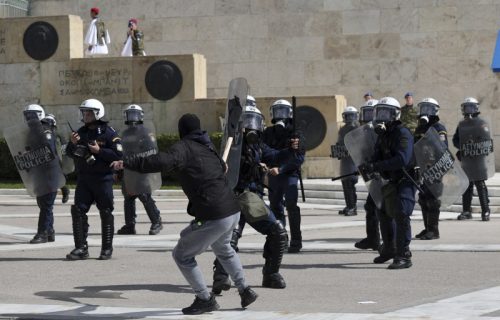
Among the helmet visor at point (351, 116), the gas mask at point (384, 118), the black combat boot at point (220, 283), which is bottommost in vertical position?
the black combat boot at point (220, 283)

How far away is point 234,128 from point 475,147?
28.4 feet

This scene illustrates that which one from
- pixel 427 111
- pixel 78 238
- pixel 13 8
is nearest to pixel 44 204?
pixel 78 238

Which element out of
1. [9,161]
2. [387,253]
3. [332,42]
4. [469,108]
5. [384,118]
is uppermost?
[332,42]

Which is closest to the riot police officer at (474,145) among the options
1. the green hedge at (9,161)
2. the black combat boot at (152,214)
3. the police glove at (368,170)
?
the black combat boot at (152,214)

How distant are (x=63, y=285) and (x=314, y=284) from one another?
228cm

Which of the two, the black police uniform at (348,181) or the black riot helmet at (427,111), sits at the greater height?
the black riot helmet at (427,111)

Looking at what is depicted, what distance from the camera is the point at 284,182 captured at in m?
13.2

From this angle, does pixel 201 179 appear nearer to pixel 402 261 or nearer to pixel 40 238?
pixel 402 261

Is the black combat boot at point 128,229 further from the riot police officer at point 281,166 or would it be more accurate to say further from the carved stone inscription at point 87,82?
the carved stone inscription at point 87,82

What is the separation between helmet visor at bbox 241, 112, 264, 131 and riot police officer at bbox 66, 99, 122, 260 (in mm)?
2222

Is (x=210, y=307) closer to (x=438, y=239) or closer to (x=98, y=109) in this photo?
(x=98, y=109)

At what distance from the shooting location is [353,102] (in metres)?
29.5

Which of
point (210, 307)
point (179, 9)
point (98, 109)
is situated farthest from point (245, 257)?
point (179, 9)

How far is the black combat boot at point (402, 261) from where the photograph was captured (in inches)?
471
